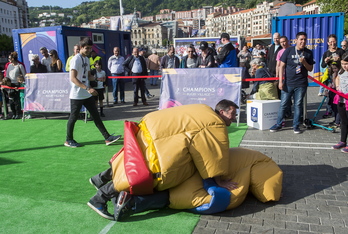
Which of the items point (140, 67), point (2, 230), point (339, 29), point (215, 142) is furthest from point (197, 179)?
point (339, 29)

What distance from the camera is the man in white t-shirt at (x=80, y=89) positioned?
639 centimetres

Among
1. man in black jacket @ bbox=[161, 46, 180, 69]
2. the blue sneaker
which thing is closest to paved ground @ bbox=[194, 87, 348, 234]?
the blue sneaker

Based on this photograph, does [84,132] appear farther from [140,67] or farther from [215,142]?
[215,142]

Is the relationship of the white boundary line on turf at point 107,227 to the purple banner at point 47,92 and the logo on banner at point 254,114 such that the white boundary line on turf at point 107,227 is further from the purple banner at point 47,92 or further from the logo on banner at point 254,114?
the purple banner at point 47,92

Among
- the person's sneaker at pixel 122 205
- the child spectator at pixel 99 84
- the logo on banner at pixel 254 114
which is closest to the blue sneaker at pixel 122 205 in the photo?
the person's sneaker at pixel 122 205

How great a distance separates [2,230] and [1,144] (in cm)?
408

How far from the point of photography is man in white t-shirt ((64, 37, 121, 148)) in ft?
21.0

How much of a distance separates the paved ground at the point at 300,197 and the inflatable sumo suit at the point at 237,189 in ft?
0.44

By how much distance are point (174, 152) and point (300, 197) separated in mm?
1763

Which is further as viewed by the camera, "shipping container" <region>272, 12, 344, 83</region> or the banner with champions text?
"shipping container" <region>272, 12, 344, 83</region>

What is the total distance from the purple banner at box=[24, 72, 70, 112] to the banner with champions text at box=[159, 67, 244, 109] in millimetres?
2699

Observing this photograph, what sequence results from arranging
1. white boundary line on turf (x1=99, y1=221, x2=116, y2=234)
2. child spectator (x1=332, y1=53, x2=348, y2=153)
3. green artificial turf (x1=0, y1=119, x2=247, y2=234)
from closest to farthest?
white boundary line on turf (x1=99, y1=221, x2=116, y2=234) < green artificial turf (x1=0, y1=119, x2=247, y2=234) < child spectator (x1=332, y1=53, x2=348, y2=153)

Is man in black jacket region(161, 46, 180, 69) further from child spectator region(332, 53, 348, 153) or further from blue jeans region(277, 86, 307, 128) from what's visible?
child spectator region(332, 53, 348, 153)

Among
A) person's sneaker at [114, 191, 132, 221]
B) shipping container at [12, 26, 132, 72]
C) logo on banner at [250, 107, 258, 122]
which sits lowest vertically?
person's sneaker at [114, 191, 132, 221]
